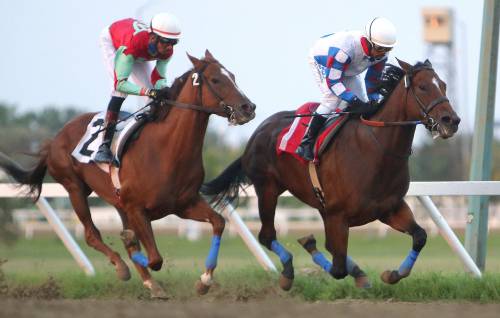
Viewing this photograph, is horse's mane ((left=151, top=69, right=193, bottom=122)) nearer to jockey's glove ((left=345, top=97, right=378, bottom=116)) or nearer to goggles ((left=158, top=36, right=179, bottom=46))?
goggles ((left=158, top=36, right=179, bottom=46))

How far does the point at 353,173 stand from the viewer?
25.7 ft

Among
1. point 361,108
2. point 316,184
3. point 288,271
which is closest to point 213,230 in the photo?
point 288,271

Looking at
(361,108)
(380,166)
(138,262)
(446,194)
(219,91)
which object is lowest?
(138,262)

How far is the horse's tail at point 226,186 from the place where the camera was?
916 cm

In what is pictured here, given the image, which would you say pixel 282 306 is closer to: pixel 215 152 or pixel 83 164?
pixel 83 164

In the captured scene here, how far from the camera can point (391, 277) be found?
7902 mm

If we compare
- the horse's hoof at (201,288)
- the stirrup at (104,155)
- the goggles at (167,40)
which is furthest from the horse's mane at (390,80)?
the stirrup at (104,155)

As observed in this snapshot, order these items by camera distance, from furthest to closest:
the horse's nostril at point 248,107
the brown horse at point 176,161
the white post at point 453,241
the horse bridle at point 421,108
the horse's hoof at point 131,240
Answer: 1. the white post at point 453,241
2. the horse's hoof at point 131,240
3. the brown horse at point 176,161
4. the horse's nostril at point 248,107
5. the horse bridle at point 421,108

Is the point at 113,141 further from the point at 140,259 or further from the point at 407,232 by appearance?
the point at 407,232

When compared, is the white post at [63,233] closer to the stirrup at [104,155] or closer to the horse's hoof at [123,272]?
the horse's hoof at [123,272]

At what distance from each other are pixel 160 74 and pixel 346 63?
1.42 metres

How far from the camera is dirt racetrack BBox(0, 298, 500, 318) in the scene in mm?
6652

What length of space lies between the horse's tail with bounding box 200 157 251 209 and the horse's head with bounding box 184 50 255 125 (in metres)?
1.32

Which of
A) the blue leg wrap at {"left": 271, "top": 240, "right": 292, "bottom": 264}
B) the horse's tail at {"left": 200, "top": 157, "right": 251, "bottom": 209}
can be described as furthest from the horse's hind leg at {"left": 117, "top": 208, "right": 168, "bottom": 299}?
the horse's tail at {"left": 200, "top": 157, "right": 251, "bottom": 209}
